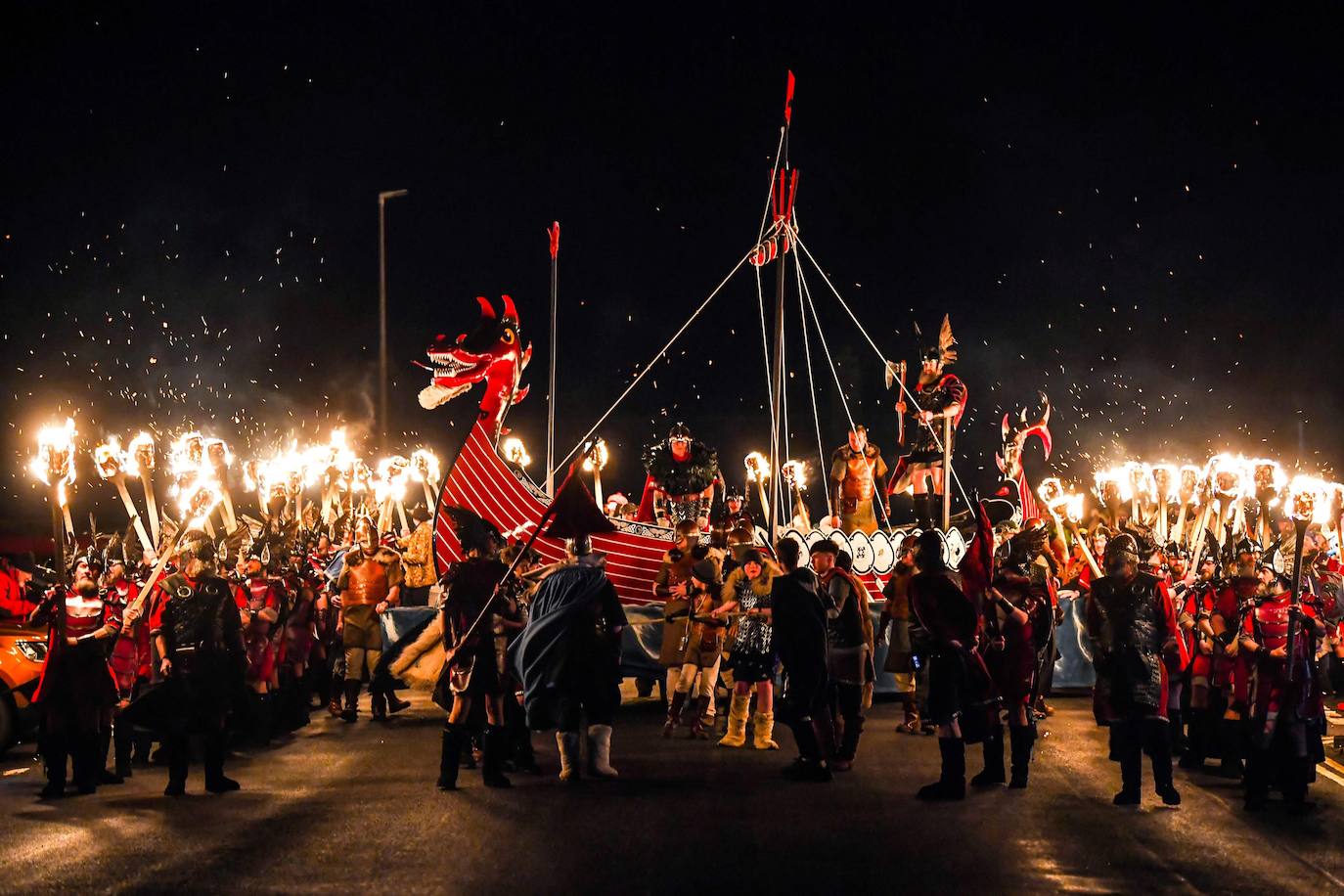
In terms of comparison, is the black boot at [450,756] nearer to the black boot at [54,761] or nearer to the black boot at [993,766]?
the black boot at [54,761]

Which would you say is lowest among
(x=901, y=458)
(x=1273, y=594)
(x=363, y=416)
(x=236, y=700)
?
(x=236, y=700)

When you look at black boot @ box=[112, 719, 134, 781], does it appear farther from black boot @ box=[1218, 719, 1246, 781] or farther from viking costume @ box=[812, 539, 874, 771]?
black boot @ box=[1218, 719, 1246, 781]

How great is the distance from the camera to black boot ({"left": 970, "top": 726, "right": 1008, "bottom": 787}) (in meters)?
9.84

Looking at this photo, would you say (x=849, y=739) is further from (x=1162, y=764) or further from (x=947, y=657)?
(x=1162, y=764)

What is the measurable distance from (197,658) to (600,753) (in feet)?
9.47

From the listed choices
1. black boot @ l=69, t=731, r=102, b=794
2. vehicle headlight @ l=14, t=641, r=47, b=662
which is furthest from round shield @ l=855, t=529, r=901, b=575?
black boot @ l=69, t=731, r=102, b=794

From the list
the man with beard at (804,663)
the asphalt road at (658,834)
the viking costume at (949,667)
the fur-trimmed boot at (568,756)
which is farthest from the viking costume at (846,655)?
the fur-trimmed boot at (568,756)

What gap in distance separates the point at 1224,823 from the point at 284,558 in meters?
10.0

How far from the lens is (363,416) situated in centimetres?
3759

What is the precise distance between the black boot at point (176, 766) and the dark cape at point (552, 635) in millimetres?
2318

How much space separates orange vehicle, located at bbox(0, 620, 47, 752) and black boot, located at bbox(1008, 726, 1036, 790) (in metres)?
7.83

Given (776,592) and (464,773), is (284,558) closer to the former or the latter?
(464,773)

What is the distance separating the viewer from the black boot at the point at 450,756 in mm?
9508

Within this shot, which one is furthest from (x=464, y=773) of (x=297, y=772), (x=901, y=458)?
(x=901, y=458)
